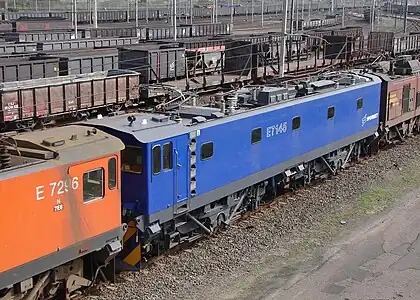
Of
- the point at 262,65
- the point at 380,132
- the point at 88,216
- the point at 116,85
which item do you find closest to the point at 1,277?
the point at 88,216

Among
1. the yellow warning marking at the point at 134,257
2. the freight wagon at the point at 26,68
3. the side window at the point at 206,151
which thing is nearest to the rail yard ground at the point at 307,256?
the yellow warning marking at the point at 134,257

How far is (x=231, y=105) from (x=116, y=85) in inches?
694

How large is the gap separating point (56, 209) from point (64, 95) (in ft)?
67.3

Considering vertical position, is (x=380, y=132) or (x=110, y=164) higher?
(x=110, y=164)

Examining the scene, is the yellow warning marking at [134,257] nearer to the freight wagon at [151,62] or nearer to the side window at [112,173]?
the side window at [112,173]

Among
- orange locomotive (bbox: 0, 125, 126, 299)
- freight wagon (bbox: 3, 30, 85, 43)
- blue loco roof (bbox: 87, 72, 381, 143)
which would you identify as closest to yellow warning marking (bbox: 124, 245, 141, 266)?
orange locomotive (bbox: 0, 125, 126, 299)

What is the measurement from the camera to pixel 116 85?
109ft

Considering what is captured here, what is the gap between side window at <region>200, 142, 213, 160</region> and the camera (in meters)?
14.8

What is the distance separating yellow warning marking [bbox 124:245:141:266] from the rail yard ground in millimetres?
306

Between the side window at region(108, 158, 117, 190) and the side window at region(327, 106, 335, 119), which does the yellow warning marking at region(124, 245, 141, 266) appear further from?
the side window at region(327, 106, 335, 119)

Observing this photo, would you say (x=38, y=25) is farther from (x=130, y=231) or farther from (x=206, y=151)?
(x=130, y=231)

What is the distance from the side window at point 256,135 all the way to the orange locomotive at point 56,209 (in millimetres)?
5357

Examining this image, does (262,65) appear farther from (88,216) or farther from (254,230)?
(88,216)

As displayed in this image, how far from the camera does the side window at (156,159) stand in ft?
43.0
